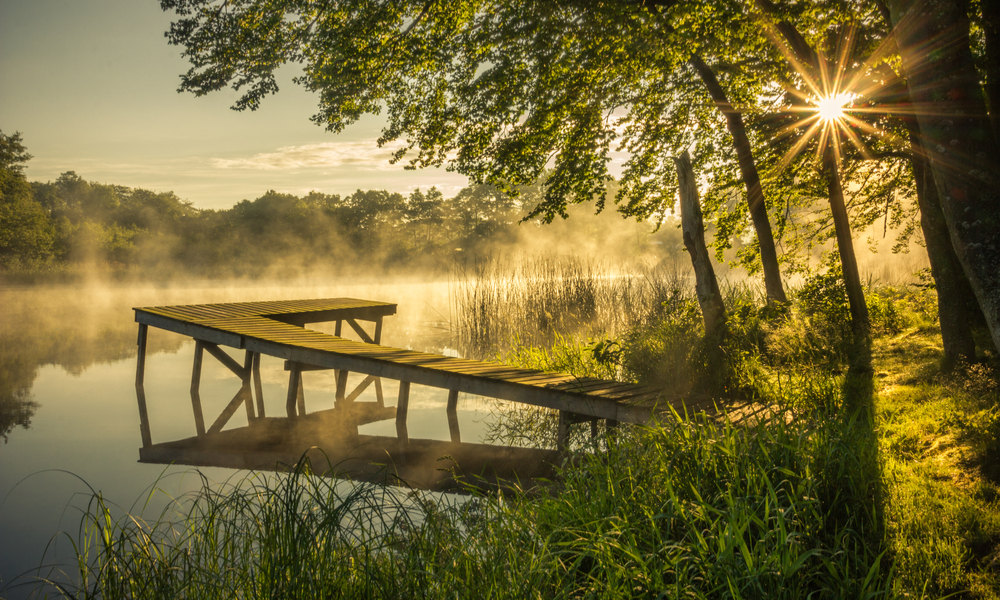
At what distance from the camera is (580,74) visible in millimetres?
5410

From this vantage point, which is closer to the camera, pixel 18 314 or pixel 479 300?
pixel 479 300

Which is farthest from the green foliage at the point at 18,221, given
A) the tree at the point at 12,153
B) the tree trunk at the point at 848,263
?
the tree trunk at the point at 848,263

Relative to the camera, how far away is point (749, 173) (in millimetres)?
5863

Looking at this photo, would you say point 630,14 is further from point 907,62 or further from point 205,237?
point 205,237

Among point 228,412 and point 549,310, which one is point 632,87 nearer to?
point 549,310

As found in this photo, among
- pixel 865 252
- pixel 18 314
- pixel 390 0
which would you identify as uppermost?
pixel 390 0

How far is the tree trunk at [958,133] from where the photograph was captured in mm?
2229

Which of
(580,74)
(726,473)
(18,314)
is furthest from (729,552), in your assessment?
(18,314)

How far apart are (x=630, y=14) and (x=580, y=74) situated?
97 centimetres

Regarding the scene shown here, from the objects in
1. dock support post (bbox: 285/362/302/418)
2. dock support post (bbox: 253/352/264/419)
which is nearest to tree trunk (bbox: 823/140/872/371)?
dock support post (bbox: 285/362/302/418)

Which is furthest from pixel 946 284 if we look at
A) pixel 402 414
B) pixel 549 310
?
pixel 549 310

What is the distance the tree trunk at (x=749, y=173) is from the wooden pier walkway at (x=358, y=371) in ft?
9.09

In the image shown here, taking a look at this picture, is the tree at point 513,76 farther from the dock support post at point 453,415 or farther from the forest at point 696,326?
the dock support post at point 453,415

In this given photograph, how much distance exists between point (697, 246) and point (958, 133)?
3297 millimetres
